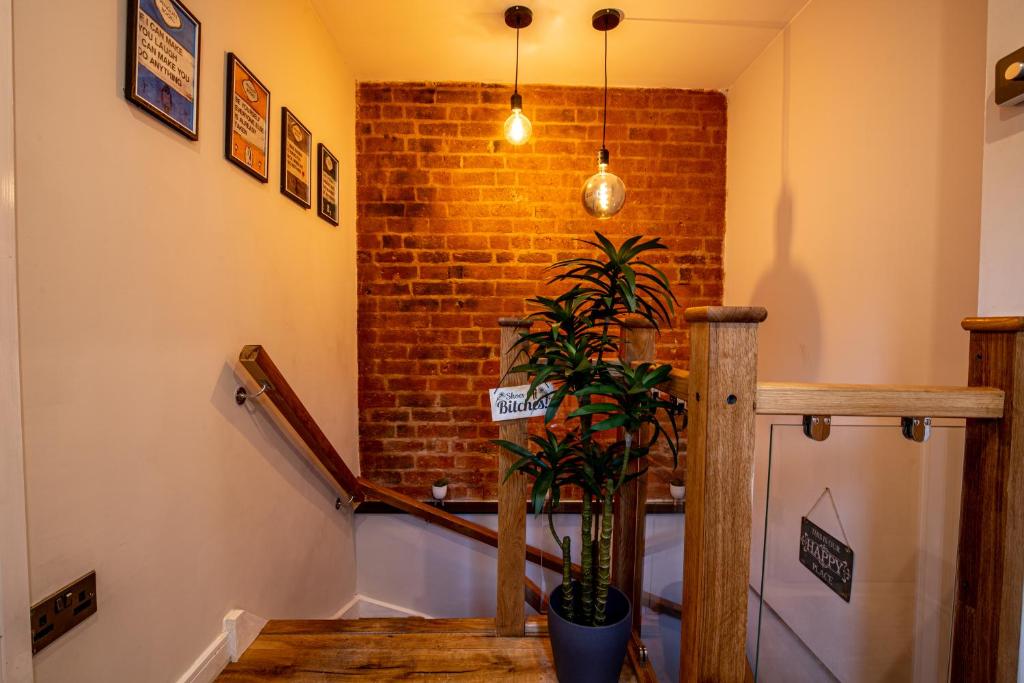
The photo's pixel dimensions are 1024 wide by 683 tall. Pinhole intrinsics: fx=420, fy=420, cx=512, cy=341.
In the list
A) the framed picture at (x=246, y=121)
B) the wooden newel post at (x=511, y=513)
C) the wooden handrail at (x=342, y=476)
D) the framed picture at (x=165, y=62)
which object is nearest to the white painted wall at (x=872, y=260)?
the wooden handrail at (x=342, y=476)

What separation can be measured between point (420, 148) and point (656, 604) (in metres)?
2.48

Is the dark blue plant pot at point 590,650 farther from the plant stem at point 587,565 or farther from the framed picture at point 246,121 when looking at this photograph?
the framed picture at point 246,121

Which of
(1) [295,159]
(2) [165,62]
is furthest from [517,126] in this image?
(2) [165,62]

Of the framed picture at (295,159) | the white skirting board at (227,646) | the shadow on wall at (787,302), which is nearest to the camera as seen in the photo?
the white skirting board at (227,646)

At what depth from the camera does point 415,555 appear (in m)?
2.52

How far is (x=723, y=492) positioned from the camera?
0.78 metres

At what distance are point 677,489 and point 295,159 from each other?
76.0 inches

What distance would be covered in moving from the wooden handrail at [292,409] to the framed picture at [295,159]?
72 centimetres

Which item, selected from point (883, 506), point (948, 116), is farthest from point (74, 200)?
point (948, 116)

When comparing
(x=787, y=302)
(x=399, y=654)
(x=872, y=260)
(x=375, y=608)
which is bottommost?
(x=375, y=608)

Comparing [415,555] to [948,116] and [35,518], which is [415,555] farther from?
[948,116]

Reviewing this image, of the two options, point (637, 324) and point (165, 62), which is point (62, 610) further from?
point (637, 324)

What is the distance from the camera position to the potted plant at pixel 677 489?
3.26 feet

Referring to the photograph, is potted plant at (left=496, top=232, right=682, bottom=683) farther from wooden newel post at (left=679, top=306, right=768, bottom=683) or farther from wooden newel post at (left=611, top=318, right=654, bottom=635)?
wooden newel post at (left=679, top=306, right=768, bottom=683)
